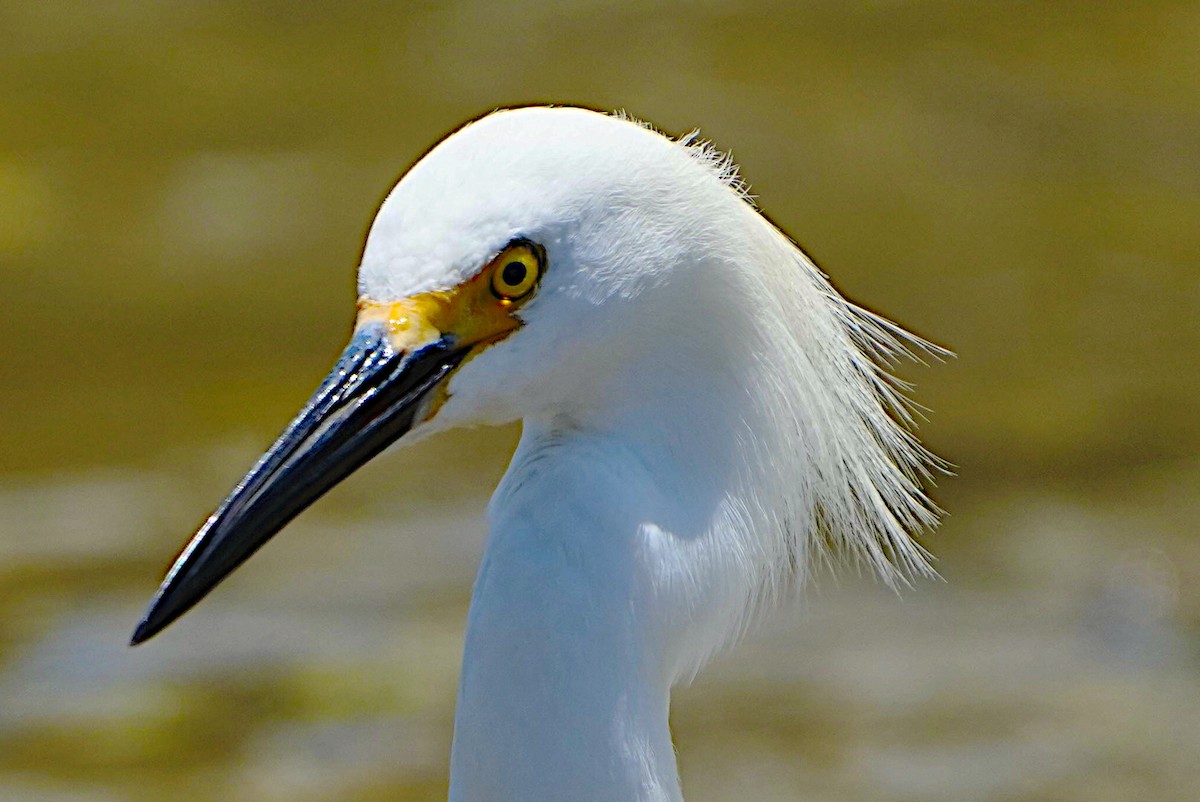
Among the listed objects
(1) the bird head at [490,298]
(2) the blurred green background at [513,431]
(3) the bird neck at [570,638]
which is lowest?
(3) the bird neck at [570,638]

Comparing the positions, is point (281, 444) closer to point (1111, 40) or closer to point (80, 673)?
point (80, 673)

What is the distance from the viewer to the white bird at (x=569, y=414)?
4.83 ft

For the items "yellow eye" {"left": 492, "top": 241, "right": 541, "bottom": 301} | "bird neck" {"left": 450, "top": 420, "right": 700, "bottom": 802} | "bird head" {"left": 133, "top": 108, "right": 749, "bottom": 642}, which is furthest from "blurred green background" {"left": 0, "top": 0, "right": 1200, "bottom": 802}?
"yellow eye" {"left": 492, "top": 241, "right": 541, "bottom": 301}

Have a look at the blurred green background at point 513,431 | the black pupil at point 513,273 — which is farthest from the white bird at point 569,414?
the blurred green background at point 513,431

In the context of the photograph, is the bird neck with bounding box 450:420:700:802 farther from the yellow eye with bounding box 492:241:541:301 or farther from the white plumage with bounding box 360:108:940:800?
the yellow eye with bounding box 492:241:541:301

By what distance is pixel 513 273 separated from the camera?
4.85 feet

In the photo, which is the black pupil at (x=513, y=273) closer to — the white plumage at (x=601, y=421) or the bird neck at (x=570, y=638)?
the white plumage at (x=601, y=421)

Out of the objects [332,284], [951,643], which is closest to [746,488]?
[951,643]

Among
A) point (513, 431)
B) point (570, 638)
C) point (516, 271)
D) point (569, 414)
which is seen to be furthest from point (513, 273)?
point (513, 431)

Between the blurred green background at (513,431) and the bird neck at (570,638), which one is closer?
the bird neck at (570,638)

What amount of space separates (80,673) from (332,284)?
1.78 m

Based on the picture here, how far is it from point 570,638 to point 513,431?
3.27m

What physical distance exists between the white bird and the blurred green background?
2.09 meters

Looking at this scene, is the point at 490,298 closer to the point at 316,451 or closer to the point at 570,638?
the point at 316,451
